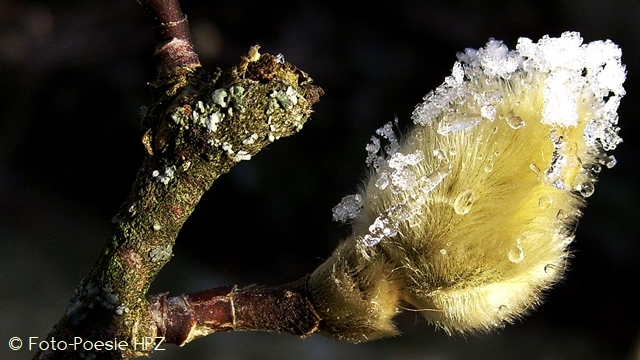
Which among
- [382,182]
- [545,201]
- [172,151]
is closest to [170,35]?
[172,151]

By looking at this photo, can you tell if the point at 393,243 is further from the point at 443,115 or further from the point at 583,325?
the point at 583,325

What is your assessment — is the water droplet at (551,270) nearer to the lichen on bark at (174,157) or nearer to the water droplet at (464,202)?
the water droplet at (464,202)

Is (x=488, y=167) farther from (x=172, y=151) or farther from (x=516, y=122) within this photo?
(x=172, y=151)

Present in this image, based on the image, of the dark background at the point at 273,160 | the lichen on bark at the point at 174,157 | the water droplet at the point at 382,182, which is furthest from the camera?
the dark background at the point at 273,160

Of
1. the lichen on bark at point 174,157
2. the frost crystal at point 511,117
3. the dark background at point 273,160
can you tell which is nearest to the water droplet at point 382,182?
the frost crystal at point 511,117

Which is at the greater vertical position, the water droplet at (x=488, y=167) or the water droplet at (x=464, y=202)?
the water droplet at (x=488, y=167)

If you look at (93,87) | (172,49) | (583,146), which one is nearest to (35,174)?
(93,87)

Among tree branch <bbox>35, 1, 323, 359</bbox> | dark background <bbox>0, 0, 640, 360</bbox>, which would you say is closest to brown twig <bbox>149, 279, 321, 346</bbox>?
tree branch <bbox>35, 1, 323, 359</bbox>

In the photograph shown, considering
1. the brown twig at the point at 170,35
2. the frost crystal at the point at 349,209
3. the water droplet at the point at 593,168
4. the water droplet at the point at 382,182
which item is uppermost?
the brown twig at the point at 170,35
